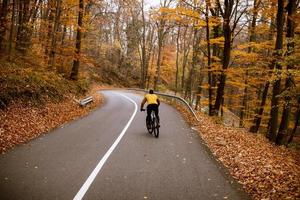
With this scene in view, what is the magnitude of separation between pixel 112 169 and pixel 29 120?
21.4ft

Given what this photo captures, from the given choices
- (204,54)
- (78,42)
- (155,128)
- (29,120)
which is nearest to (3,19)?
(78,42)

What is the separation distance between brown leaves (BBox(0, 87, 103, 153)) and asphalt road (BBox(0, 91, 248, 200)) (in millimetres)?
562

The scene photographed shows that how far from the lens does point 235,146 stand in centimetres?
1180

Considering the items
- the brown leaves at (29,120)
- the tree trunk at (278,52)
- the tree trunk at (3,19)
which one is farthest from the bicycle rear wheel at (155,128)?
the tree trunk at (3,19)

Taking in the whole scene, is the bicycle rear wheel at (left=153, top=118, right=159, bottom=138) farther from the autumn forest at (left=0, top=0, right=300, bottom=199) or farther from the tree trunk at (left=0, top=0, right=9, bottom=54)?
the tree trunk at (left=0, top=0, right=9, bottom=54)

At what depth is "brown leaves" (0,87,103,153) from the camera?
1094cm

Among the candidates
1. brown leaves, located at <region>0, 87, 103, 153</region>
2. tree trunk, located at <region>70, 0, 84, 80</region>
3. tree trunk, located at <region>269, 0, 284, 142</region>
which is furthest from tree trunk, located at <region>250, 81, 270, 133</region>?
tree trunk, located at <region>70, 0, 84, 80</region>

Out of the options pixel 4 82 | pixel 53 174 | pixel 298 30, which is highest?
pixel 298 30

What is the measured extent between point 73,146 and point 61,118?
217 inches

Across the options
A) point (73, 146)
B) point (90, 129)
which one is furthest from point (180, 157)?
point (90, 129)

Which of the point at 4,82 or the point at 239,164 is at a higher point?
the point at 4,82

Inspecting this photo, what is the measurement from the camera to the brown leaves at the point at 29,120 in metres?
10.9

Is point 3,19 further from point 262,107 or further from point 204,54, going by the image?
point 262,107

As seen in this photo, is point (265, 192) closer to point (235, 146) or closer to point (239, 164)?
point (239, 164)
